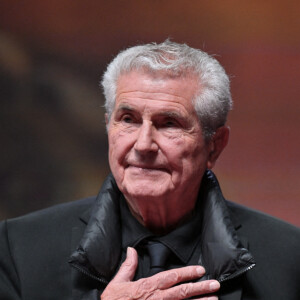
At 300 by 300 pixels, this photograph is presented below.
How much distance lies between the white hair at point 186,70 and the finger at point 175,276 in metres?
0.47

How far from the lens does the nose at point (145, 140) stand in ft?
6.98

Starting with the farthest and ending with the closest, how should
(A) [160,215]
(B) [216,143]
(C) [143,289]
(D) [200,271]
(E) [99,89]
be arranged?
(E) [99,89] < (B) [216,143] < (A) [160,215] < (D) [200,271] < (C) [143,289]

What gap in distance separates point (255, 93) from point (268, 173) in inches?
15.8

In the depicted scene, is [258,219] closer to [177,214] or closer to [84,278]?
[177,214]

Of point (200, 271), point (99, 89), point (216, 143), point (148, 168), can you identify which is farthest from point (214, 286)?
point (99, 89)

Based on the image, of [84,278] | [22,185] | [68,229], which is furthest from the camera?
[22,185]

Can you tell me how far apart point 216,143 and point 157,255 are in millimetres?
467

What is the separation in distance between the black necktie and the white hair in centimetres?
41

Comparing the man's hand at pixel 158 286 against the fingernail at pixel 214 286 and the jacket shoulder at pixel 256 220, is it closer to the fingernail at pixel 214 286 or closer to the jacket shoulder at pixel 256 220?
the fingernail at pixel 214 286

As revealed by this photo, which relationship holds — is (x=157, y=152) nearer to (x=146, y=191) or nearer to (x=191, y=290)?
(x=146, y=191)

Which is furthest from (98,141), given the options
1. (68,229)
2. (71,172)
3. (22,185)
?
(68,229)

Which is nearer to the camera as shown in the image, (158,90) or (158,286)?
(158,286)

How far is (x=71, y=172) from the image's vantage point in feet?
10.8

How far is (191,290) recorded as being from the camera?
2080 millimetres
